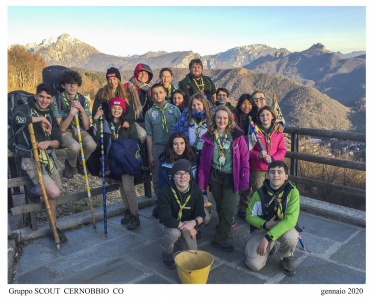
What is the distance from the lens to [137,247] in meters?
4.53

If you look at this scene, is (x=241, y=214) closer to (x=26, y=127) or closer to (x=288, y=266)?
(x=288, y=266)

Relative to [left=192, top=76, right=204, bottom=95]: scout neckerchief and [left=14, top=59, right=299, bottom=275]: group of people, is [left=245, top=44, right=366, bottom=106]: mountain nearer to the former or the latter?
[left=192, top=76, right=204, bottom=95]: scout neckerchief

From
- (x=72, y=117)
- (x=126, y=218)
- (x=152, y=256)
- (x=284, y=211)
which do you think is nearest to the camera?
(x=284, y=211)

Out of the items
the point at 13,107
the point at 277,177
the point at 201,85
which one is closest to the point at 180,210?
the point at 277,177

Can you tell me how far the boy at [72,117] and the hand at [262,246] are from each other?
8.63ft

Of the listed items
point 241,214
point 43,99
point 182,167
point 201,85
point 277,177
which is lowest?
point 241,214

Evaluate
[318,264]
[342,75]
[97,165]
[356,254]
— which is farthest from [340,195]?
[342,75]

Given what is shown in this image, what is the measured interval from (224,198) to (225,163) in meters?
0.44

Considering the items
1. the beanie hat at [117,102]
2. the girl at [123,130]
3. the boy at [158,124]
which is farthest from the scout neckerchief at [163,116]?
the beanie hat at [117,102]

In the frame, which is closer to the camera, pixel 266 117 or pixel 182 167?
pixel 182 167

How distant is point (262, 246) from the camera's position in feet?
12.4

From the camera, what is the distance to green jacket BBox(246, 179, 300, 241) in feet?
12.3

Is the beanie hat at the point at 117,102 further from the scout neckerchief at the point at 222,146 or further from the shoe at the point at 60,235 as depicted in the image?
the shoe at the point at 60,235

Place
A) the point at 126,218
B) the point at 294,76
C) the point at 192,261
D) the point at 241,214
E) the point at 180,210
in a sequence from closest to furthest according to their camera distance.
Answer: the point at 192,261 < the point at 180,210 < the point at 126,218 < the point at 241,214 < the point at 294,76
